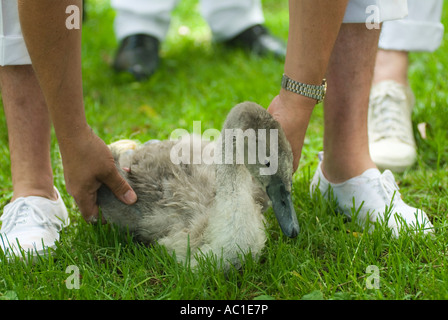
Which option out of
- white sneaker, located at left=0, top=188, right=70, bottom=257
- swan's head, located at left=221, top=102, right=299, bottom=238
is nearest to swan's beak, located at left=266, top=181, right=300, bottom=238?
swan's head, located at left=221, top=102, right=299, bottom=238

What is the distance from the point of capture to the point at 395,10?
234 centimetres

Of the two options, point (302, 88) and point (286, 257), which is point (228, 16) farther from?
point (286, 257)

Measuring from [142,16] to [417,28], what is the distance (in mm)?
2893

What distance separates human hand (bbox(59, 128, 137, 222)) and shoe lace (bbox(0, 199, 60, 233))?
1.10 feet

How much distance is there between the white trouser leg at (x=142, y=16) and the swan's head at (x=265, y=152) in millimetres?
3429

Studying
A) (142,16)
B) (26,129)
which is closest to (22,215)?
(26,129)

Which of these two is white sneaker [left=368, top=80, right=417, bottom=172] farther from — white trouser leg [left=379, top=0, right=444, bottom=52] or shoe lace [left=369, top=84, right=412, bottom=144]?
white trouser leg [left=379, top=0, right=444, bottom=52]

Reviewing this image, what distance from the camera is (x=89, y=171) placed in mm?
2123

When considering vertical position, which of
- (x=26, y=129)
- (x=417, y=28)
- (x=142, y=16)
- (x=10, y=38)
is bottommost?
(x=26, y=129)

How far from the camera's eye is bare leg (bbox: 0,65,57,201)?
2502mm

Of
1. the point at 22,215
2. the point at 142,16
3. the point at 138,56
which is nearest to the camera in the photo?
the point at 22,215

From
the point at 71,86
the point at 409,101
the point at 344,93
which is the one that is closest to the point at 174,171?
the point at 71,86

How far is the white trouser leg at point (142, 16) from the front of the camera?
5.18 m
